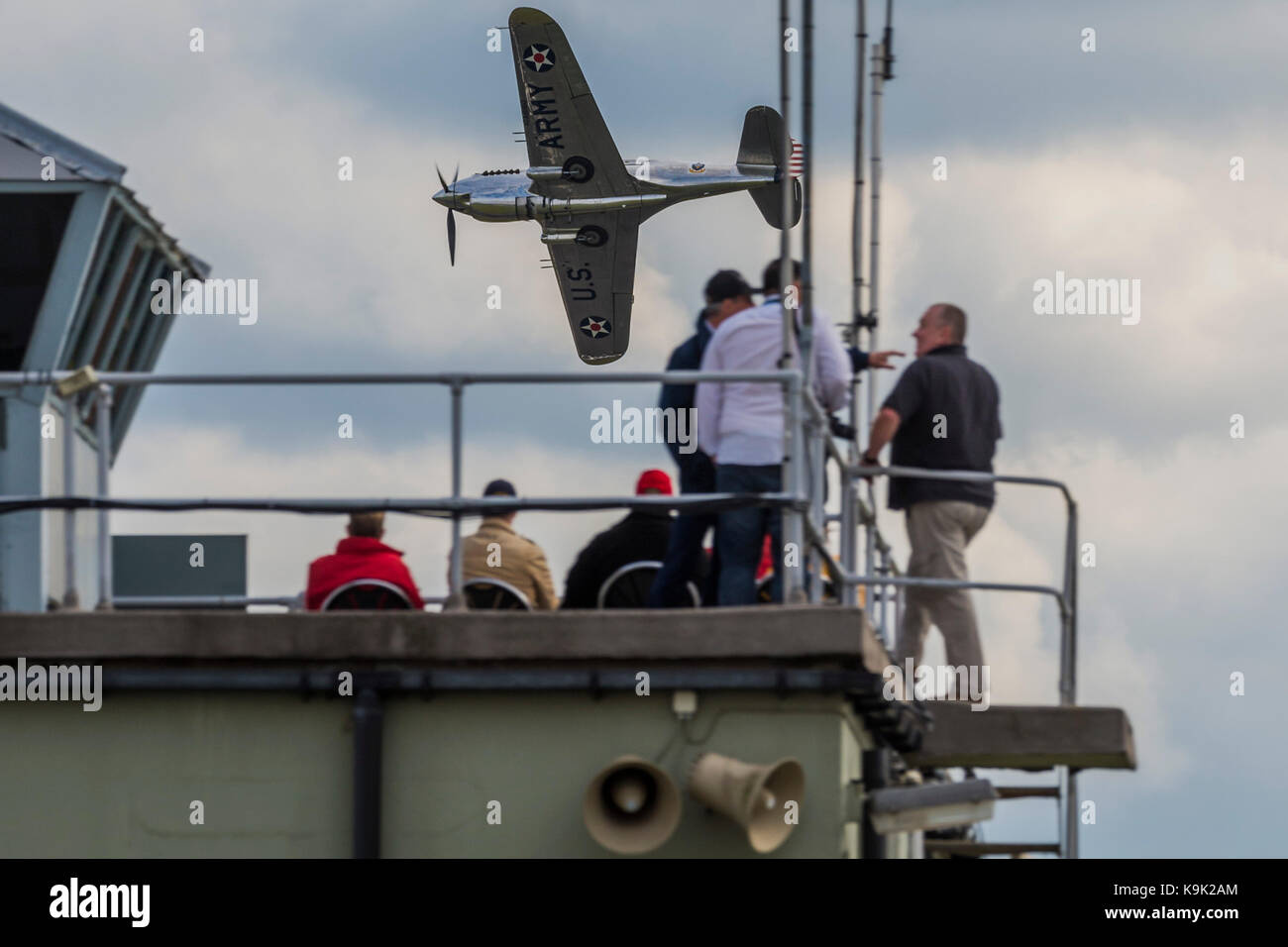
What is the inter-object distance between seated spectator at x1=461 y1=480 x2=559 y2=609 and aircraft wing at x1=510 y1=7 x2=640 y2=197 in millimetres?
38121

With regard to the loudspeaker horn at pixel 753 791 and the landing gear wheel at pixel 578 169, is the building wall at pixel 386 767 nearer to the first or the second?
the loudspeaker horn at pixel 753 791

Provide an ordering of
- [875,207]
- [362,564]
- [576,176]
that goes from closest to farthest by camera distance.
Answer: [362,564]
[875,207]
[576,176]

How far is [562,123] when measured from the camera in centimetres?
4894

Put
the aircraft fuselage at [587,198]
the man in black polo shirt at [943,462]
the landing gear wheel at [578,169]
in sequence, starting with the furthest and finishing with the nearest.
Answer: the landing gear wheel at [578,169], the aircraft fuselage at [587,198], the man in black polo shirt at [943,462]

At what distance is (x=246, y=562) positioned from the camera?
44.8ft

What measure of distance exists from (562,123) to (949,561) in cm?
3959

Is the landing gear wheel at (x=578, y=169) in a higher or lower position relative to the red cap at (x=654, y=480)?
higher

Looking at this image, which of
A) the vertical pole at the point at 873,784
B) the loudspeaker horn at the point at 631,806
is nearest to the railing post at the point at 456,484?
the loudspeaker horn at the point at 631,806

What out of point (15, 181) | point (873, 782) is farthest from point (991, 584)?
point (15, 181)

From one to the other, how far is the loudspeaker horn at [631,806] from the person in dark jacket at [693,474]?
3.82 feet

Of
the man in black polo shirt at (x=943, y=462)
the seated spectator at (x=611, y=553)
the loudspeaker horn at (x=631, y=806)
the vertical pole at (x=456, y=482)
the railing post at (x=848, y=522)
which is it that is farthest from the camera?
the man in black polo shirt at (x=943, y=462)

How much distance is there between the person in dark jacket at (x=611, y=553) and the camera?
997cm

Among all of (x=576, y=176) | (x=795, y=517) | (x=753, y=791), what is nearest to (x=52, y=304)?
(x=795, y=517)

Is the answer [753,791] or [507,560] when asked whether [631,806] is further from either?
[507,560]
